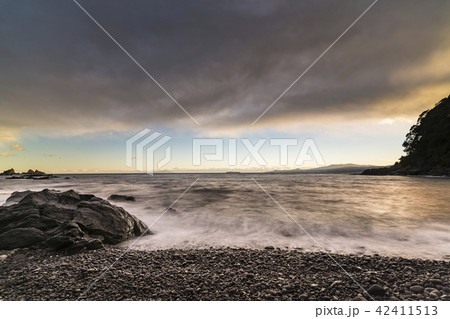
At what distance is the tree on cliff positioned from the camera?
52562 millimetres

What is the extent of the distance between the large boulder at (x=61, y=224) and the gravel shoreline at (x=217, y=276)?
43 centimetres

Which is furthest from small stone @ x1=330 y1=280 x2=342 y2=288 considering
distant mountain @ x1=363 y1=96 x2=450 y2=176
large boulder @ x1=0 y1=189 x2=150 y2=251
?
distant mountain @ x1=363 y1=96 x2=450 y2=176

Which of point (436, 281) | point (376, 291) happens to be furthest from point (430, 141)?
point (376, 291)

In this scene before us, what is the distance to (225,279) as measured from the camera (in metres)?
3.96

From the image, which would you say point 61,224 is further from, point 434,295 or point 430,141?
point 430,141

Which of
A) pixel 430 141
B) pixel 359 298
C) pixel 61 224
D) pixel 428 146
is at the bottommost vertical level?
pixel 359 298

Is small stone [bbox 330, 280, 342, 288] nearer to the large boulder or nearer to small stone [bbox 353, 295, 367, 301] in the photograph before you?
small stone [bbox 353, 295, 367, 301]

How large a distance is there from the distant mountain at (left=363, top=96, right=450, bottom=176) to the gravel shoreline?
61.2 meters

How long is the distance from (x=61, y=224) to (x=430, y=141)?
78.9m

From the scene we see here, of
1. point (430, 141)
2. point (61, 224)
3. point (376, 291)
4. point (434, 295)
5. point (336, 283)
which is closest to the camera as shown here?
point (434, 295)

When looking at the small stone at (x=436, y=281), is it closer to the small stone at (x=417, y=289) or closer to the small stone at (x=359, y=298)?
the small stone at (x=417, y=289)

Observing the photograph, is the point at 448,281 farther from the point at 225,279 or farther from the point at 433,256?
the point at 225,279

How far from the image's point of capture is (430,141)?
56156 millimetres
